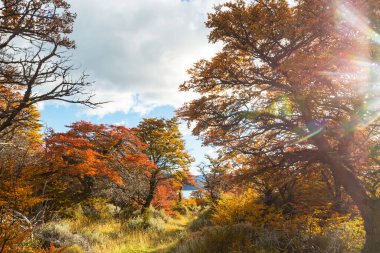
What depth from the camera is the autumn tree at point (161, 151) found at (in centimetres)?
1986

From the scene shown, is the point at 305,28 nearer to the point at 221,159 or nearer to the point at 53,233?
the point at 221,159

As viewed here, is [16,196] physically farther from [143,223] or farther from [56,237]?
[143,223]

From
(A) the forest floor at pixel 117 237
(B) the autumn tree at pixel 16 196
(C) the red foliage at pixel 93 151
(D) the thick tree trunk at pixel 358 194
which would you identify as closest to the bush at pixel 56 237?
(A) the forest floor at pixel 117 237

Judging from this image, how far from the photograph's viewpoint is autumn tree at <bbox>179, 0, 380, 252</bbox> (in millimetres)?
5809

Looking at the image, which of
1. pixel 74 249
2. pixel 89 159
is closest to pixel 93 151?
pixel 89 159

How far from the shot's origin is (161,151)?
19.7 metres

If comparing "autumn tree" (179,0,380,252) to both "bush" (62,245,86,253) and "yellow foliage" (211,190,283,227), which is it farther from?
"bush" (62,245,86,253)

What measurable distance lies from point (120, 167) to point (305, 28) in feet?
39.6

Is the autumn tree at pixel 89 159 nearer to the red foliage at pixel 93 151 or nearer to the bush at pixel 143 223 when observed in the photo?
the red foliage at pixel 93 151

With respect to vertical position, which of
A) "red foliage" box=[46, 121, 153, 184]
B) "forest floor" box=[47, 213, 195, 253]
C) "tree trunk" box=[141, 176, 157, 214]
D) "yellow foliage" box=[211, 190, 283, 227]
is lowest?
"forest floor" box=[47, 213, 195, 253]

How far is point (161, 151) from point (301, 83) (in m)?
14.5

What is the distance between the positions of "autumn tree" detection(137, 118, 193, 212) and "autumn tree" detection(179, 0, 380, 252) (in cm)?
1051

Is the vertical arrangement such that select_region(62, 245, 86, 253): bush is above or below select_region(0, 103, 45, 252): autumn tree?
below

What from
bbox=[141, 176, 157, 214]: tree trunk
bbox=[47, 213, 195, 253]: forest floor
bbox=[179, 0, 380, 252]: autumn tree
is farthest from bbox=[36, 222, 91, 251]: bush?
bbox=[141, 176, 157, 214]: tree trunk
